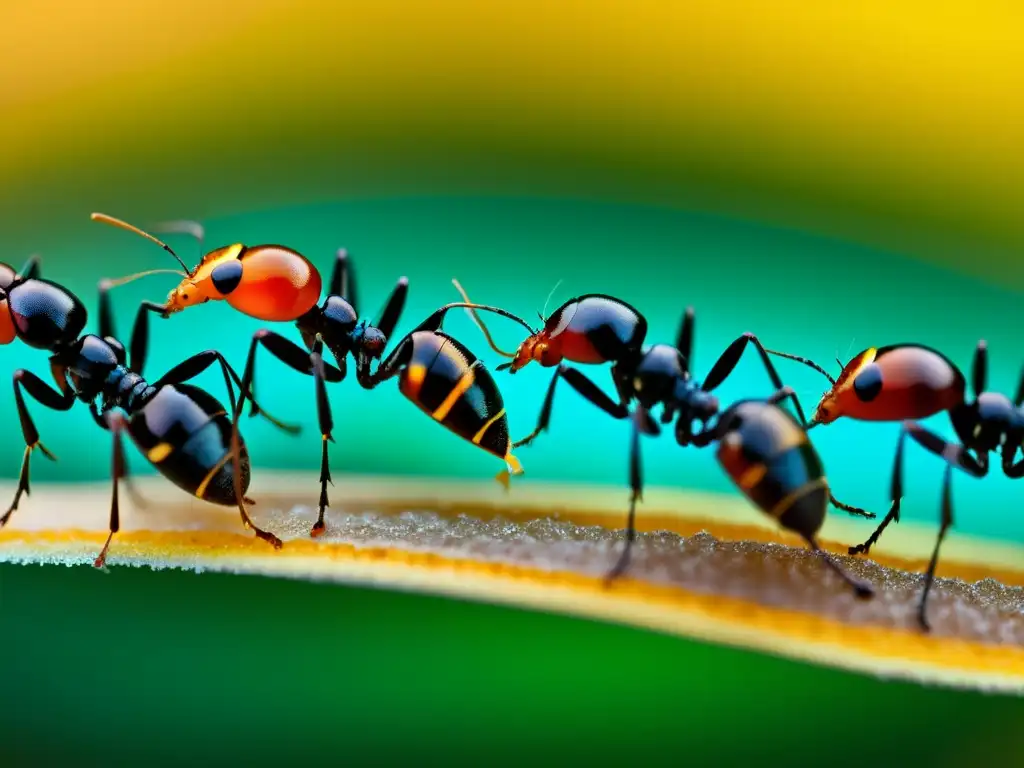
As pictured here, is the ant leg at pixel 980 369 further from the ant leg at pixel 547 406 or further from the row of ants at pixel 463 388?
the ant leg at pixel 547 406

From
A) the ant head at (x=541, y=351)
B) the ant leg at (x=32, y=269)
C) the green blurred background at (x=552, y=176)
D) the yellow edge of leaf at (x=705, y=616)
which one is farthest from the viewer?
the green blurred background at (x=552, y=176)

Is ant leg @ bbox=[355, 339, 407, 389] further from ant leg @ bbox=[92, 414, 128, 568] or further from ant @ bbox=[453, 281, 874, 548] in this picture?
ant leg @ bbox=[92, 414, 128, 568]

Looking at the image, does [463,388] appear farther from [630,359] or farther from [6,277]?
[6,277]

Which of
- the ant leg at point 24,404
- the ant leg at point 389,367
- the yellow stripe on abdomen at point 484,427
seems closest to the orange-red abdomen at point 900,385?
the yellow stripe on abdomen at point 484,427

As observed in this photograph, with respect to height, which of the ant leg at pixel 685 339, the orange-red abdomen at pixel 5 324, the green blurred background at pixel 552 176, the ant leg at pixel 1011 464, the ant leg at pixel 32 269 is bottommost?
the ant leg at pixel 1011 464

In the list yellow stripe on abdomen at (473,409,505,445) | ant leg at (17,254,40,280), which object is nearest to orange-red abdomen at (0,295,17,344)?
ant leg at (17,254,40,280)

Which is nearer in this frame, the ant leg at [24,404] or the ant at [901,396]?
the ant at [901,396]

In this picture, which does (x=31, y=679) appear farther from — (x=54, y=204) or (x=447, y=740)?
(x=54, y=204)
